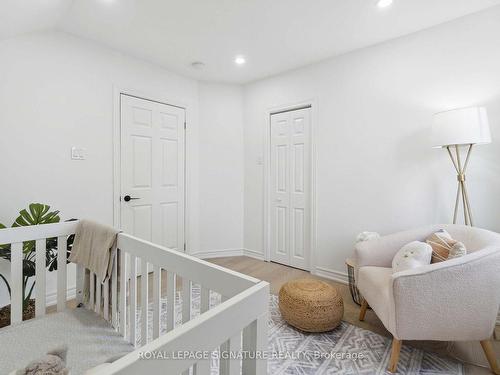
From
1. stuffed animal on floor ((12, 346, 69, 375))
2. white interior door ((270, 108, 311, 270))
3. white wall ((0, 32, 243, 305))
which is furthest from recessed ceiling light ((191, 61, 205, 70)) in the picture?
stuffed animal on floor ((12, 346, 69, 375))

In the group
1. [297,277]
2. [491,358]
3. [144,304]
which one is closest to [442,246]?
[491,358]

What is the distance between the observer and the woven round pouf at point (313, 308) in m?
1.84

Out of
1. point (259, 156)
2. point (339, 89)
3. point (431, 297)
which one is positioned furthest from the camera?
point (259, 156)

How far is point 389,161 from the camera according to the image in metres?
2.52

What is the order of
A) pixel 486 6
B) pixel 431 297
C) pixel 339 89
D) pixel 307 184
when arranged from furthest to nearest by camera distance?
pixel 307 184, pixel 339 89, pixel 486 6, pixel 431 297

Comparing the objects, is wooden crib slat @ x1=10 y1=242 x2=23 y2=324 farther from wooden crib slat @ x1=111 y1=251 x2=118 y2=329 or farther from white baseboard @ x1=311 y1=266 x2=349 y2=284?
white baseboard @ x1=311 y1=266 x2=349 y2=284

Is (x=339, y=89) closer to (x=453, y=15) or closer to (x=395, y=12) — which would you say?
(x=395, y=12)

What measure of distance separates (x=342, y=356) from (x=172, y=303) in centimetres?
121

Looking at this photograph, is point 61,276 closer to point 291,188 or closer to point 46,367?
point 46,367

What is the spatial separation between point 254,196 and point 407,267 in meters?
2.21

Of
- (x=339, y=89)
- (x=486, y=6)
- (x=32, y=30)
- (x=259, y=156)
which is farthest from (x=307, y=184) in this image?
(x=32, y=30)

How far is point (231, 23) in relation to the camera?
7.31 ft

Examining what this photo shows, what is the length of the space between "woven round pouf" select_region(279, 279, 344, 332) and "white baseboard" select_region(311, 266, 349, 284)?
91 cm

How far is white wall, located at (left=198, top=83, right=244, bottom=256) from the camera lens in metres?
3.57
